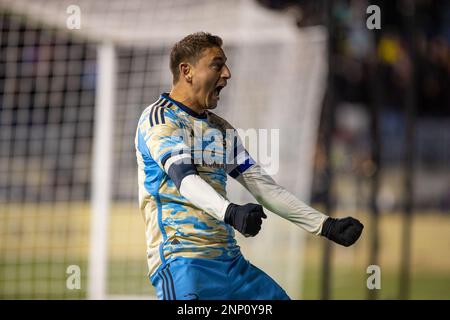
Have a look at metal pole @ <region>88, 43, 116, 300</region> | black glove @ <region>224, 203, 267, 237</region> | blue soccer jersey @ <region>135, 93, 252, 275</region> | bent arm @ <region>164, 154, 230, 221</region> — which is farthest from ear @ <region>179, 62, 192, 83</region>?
metal pole @ <region>88, 43, 116, 300</region>

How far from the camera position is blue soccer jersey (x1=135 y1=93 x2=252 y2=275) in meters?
3.87

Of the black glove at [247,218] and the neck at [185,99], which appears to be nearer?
the black glove at [247,218]

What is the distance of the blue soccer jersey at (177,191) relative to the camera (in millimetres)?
3865

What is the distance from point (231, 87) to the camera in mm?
9492

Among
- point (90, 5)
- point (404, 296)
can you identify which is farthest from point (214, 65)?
point (404, 296)

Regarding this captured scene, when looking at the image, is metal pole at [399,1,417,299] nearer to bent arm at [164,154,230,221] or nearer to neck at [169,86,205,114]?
neck at [169,86,205,114]

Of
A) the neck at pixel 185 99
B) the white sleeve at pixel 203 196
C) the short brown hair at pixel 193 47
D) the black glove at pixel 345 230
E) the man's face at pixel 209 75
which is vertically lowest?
the black glove at pixel 345 230

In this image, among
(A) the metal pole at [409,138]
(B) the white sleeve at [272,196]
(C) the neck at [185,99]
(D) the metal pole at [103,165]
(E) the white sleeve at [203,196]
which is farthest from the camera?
(A) the metal pole at [409,138]

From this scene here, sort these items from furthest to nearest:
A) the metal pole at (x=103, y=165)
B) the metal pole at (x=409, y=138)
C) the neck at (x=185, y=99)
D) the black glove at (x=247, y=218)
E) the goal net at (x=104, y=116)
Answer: the metal pole at (x=409, y=138) < the goal net at (x=104, y=116) < the metal pole at (x=103, y=165) < the neck at (x=185, y=99) < the black glove at (x=247, y=218)

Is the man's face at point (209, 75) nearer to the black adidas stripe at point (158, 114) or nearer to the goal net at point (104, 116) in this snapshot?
the black adidas stripe at point (158, 114)

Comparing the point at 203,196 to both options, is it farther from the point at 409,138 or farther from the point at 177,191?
the point at 409,138

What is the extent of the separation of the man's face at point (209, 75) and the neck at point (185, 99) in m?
0.03

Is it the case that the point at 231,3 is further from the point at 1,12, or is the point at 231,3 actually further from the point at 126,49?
the point at 1,12

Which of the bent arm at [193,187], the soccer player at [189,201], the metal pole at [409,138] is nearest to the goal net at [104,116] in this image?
the metal pole at [409,138]
